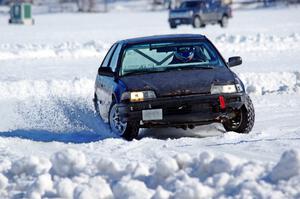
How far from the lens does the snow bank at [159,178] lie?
18.3ft

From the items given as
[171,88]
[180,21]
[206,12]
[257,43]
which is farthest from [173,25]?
[171,88]

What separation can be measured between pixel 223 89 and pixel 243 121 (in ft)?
1.62

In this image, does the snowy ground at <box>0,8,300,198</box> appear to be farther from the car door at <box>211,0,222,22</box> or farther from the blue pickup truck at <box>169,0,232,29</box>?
the car door at <box>211,0,222,22</box>

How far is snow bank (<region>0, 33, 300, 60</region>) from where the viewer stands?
78.7 feet

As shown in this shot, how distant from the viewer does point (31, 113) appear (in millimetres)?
12086

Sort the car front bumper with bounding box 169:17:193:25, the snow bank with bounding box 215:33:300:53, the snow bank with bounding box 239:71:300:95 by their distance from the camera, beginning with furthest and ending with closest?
the car front bumper with bounding box 169:17:193:25, the snow bank with bounding box 215:33:300:53, the snow bank with bounding box 239:71:300:95

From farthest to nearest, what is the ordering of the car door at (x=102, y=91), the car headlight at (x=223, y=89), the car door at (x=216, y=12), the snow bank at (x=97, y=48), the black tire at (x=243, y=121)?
the car door at (x=216, y=12)
the snow bank at (x=97, y=48)
the car door at (x=102, y=91)
the black tire at (x=243, y=121)
the car headlight at (x=223, y=89)

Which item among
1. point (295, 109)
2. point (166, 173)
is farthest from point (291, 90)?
point (166, 173)

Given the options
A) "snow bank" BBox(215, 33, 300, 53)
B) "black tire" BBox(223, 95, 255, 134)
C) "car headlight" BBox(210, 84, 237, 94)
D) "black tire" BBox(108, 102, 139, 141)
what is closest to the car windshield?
"black tire" BBox(108, 102, 139, 141)

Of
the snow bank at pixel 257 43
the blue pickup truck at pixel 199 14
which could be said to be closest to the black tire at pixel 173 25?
the blue pickup truck at pixel 199 14

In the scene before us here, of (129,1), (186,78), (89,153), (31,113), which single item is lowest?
(129,1)

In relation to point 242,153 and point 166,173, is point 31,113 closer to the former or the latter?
point 242,153

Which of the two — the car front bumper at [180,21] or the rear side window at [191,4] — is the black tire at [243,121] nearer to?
the car front bumper at [180,21]

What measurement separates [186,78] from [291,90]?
5209 millimetres
